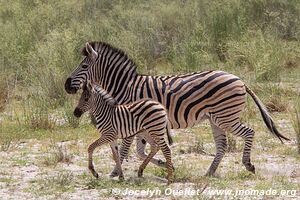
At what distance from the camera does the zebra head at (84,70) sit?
941cm

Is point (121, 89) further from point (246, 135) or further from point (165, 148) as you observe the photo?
point (246, 135)

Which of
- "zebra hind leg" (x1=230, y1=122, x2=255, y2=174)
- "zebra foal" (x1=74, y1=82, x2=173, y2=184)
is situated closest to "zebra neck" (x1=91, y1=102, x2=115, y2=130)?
"zebra foal" (x1=74, y1=82, x2=173, y2=184)

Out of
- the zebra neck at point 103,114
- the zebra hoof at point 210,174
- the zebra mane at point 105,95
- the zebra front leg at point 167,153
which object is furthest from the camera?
the zebra hoof at point 210,174

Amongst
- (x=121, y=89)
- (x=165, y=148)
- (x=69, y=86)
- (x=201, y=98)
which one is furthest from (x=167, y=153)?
(x=69, y=86)

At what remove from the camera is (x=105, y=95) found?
8.52 metres

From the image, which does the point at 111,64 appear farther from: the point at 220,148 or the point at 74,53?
the point at 74,53

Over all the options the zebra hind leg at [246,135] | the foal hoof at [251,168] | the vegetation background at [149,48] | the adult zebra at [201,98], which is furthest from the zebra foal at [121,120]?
the vegetation background at [149,48]

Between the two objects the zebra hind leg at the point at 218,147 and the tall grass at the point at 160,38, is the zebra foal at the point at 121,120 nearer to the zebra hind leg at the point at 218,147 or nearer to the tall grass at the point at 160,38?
the zebra hind leg at the point at 218,147

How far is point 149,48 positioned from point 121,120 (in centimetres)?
1103

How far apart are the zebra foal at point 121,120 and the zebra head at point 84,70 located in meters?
0.88

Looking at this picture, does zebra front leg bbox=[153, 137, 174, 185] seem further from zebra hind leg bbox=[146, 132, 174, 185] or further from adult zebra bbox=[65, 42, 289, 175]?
adult zebra bbox=[65, 42, 289, 175]

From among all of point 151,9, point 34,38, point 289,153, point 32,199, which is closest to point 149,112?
point 32,199

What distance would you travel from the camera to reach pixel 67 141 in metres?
11.0

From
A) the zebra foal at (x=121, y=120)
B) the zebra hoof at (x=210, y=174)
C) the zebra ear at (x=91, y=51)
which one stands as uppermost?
the zebra ear at (x=91, y=51)
